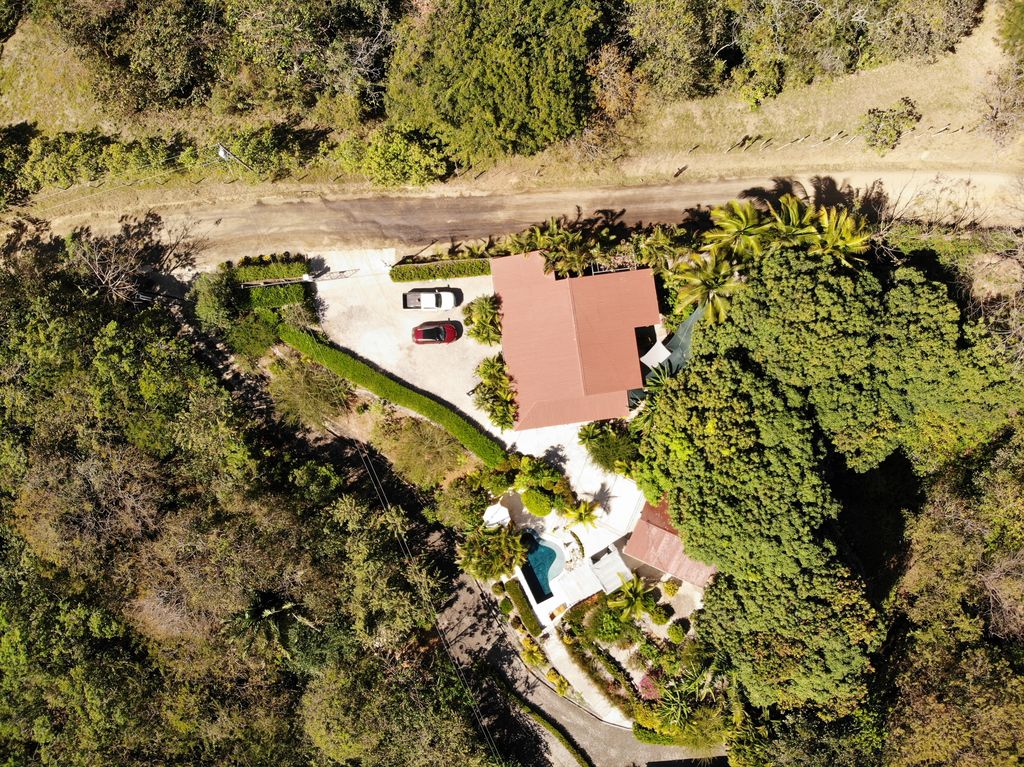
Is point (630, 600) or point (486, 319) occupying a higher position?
point (486, 319)

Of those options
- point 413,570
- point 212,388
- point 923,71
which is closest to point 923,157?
point 923,71

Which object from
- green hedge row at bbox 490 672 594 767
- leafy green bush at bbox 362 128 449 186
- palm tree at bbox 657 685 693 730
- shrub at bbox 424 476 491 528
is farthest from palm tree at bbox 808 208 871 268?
green hedge row at bbox 490 672 594 767

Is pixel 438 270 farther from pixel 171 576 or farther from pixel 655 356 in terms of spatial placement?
pixel 171 576

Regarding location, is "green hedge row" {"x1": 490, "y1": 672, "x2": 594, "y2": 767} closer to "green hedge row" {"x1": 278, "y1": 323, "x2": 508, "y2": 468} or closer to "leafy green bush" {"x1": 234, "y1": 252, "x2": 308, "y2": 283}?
"green hedge row" {"x1": 278, "y1": 323, "x2": 508, "y2": 468}

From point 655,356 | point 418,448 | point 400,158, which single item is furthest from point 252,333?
point 655,356

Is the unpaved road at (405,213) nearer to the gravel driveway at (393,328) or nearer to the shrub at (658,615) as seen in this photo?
the gravel driveway at (393,328)

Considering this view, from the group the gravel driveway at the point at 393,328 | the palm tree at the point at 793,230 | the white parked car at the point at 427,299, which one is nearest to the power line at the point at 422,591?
the gravel driveway at the point at 393,328

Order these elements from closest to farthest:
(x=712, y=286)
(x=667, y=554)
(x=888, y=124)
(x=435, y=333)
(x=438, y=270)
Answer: (x=712, y=286) < (x=667, y=554) < (x=888, y=124) < (x=435, y=333) < (x=438, y=270)
